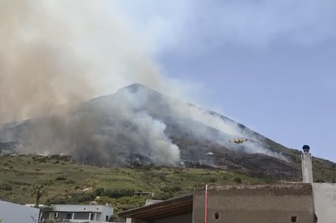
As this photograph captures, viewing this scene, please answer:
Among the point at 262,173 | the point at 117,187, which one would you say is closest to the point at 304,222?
the point at 117,187

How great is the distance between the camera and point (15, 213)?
28.3 meters

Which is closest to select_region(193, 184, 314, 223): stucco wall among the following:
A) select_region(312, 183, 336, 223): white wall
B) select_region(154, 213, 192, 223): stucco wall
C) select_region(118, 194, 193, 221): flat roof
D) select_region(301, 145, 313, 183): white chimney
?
select_region(312, 183, 336, 223): white wall

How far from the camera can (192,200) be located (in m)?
12.3

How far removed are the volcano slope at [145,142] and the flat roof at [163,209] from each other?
107150 millimetres

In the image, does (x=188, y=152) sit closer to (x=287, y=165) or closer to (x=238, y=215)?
(x=287, y=165)

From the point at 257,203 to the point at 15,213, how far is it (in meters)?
22.1

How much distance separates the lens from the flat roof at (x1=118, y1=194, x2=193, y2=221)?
12.5 m

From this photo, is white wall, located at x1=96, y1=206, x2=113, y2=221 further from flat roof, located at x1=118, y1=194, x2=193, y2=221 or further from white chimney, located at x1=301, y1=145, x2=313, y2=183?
white chimney, located at x1=301, y1=145, x2=313, y2=183

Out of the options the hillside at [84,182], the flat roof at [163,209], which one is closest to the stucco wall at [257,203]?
the flat roof at [163,209]

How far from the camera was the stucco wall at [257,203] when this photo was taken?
35.2 ft

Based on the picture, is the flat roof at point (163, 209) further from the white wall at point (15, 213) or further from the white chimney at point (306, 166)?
the white wall at point (15, 213)

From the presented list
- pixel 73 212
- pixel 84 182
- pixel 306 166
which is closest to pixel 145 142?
pixel 84 182

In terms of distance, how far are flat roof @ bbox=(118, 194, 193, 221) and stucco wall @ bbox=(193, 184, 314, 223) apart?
0.79 metres

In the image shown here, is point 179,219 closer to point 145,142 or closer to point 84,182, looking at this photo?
point 84,182
